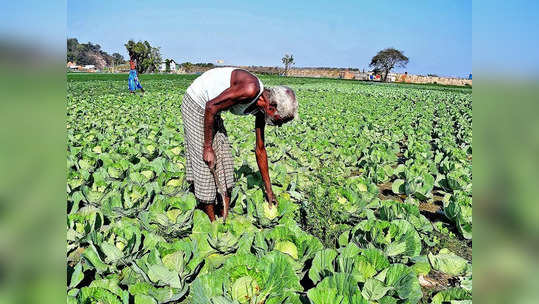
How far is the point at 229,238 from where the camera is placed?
9.48 ft

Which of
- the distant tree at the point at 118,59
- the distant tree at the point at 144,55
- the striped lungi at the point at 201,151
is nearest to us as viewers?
the striped lungi at the point at 201,151

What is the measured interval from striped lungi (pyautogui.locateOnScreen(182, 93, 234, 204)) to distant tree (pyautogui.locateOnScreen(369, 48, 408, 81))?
96.1 metres

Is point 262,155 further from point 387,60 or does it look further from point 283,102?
point 387,60

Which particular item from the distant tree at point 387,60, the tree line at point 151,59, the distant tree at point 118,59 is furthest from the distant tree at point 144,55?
the distant tree at point 387,60

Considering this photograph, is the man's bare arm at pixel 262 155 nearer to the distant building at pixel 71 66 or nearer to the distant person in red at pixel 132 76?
the distant building at pixel 71 66

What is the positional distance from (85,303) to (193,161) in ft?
5.41

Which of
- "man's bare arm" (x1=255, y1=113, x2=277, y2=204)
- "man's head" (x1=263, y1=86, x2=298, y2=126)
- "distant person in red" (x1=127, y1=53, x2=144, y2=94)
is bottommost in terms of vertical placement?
"man's bare arm" (x1=255, y1=113, x2=277, y2=204)

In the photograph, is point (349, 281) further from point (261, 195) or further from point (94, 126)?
point (94, 126)

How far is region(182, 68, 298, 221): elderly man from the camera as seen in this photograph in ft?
9.87

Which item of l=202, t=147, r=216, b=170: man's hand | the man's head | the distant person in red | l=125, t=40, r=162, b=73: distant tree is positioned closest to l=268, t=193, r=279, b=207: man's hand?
l=202, t=147, r=216, b=170: man's hand

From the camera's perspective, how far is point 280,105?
2.99 meters

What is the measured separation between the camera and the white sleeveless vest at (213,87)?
3150 mm

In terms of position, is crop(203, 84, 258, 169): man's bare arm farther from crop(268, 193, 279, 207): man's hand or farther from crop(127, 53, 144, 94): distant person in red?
crop(127, 53, 144, 94): distant person in red
